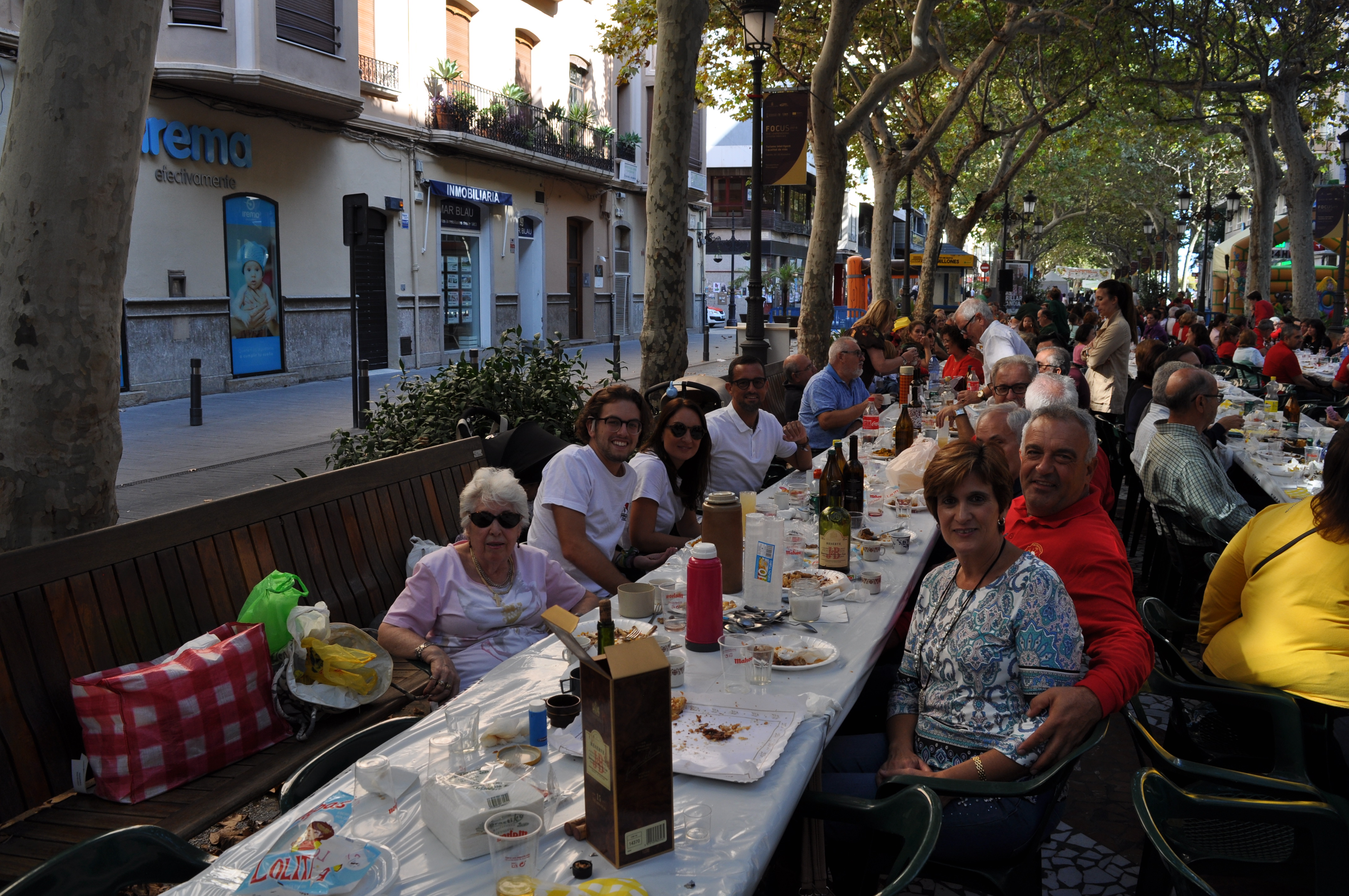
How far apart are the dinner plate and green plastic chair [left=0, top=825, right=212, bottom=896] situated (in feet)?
4.91

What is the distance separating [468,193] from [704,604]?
2151 centimetres

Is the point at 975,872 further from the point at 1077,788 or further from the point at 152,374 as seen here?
the point at 152,374

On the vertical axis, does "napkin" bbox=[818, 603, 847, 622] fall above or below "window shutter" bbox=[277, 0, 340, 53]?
below

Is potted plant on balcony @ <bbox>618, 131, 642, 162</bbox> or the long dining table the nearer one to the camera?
the long dining table

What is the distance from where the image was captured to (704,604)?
2.89 meters

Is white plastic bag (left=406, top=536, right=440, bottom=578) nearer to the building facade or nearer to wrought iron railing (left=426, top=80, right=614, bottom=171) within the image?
the building facade

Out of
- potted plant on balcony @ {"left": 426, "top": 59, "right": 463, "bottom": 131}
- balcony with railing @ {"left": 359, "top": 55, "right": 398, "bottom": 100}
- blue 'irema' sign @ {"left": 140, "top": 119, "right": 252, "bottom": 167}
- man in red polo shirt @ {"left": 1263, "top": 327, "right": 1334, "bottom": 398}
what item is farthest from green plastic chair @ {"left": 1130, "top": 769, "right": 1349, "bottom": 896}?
potted plant on balcony @ {"left": 426, "top": 59, "right": 463, "bottom": 131}

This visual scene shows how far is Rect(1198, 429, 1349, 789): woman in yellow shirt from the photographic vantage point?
2.86 m

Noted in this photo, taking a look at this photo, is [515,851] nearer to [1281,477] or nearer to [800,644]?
[800,644]

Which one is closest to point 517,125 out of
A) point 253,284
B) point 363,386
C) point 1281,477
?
point 253,284

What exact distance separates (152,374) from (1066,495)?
15194 millimetres

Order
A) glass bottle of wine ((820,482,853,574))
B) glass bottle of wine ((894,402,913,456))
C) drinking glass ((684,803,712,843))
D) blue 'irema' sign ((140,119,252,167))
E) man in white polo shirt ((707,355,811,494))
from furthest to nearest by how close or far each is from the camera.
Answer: blue 'irema' sign ((140,119,252,167)) < glass bottle of wine ((894,402,913,456)) < man in white polo shirt ((707,355,811,494)) < glass bottle of wine ((820,482,853,574)) < drinking glass ((684,803,712,843))

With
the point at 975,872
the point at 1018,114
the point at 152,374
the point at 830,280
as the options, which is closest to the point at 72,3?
the point at 975,872

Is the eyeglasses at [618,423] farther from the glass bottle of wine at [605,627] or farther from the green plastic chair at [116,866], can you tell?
the green plastic chair at [116,866]
